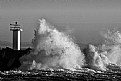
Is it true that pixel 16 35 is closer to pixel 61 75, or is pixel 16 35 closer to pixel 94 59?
pixel 94 59

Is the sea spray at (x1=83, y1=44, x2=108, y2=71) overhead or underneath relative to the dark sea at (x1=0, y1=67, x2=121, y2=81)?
overhead

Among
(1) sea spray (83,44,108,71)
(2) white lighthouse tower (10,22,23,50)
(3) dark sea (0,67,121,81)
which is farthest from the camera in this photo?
(2) white lighthouse tower (10,22,23,50)

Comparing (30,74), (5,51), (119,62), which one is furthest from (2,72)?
(119,62)

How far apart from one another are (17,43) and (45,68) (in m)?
17.8

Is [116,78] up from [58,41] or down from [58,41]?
down

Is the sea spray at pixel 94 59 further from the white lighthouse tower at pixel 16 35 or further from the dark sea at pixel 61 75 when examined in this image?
the white lighthouse tower at pixel 16 35

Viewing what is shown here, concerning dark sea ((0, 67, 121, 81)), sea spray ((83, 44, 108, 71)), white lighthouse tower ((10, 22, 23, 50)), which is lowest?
dark sea ((0, 67, 121, 81))

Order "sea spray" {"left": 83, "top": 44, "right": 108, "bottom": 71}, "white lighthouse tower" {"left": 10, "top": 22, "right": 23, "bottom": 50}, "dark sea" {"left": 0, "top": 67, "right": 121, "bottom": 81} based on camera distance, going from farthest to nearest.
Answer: "white lighthouse tower" {"left": 10, "top": 22, "right": 23, "bottom": 50} < "sea spray" {"left": 83, "top": 44, "right": 108, "bottom": 71} < "dark sea" {"left": 0, "top": 67, "right": 121, "bottom": 81}

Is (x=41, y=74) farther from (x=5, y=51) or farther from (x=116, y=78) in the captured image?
(x=5, y=51)

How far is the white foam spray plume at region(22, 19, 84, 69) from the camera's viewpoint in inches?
2488

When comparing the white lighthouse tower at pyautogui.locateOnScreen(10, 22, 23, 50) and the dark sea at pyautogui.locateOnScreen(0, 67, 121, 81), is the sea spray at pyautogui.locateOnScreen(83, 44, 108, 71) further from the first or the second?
the white lighthouse tower at pyautogui.locateOnScreen(10, 22, 23, 50)

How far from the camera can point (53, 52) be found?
6406 centimetres

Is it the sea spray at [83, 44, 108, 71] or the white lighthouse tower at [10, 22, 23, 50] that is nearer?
the sea spray at [83, 44, 108, 71]

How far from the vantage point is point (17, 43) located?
258 ft
